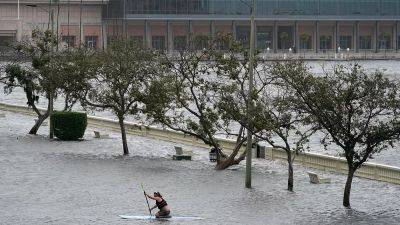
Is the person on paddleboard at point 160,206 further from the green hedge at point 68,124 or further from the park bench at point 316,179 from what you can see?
the green hedge at point 68,124

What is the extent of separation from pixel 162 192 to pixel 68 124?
75.0 feet

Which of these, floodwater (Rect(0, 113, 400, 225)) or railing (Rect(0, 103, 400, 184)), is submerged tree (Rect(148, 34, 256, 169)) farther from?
railing (Rect(0, 103, 400, 184))

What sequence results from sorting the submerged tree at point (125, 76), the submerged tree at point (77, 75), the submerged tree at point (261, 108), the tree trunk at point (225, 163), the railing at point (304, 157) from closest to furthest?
the submerged tree at point (261, 108), the railing at point (304, 157), the tree trunk at point (225, 163), the submerged tree at point (125, 76), the submerged tree at point (77, 75)

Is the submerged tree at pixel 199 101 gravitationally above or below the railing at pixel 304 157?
above

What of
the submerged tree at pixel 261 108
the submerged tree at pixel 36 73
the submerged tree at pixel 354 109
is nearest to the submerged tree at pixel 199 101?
the submerged tree at pixel 261 108

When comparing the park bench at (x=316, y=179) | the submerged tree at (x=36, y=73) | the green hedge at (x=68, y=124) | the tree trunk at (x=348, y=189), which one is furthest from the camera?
the submerged tree at (x=36, y=73)

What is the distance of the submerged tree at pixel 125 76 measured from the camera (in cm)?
5406

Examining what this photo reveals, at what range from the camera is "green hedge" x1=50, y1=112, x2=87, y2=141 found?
6112 centimetres

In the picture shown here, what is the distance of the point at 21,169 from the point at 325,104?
1674 centimetres

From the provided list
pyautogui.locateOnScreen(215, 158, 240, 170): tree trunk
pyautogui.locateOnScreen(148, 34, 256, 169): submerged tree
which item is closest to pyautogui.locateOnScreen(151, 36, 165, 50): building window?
pyautogui.locateOnScreen(148, 34, 256, 169): submerged tree

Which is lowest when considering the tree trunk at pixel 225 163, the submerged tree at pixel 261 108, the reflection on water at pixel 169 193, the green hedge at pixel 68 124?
the reflection on water at pixel 169 193

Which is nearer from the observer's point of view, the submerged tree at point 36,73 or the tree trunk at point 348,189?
the tree trunk at point 348,189

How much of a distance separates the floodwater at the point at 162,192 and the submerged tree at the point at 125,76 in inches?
105

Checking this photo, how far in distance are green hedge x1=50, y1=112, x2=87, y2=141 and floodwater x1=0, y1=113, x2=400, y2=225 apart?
4937 millimetres
